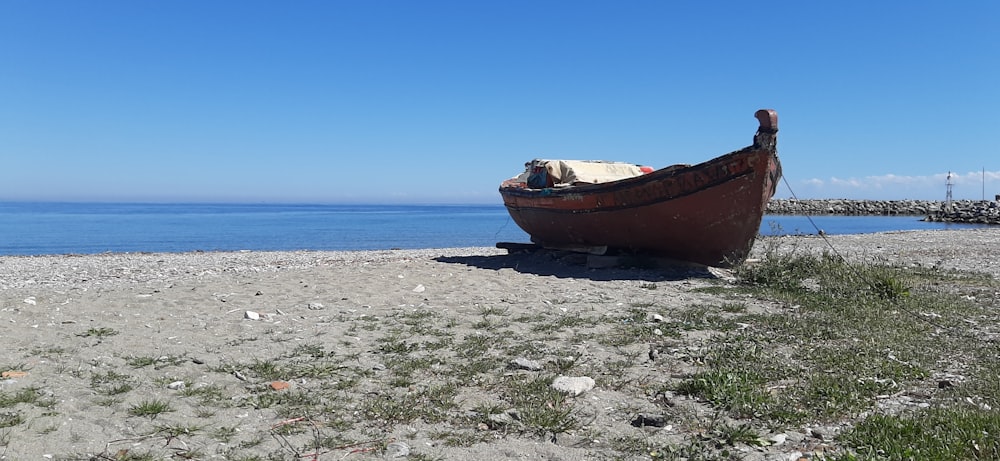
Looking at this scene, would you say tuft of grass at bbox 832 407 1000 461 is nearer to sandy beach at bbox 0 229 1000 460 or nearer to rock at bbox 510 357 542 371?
→ sandy beach at bbox 0 229 1000 460

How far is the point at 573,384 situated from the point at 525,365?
0.63 m

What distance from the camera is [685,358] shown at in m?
5.28

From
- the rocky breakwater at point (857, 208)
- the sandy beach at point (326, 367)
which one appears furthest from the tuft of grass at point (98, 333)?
the rocky breakwater at point (857, 208)

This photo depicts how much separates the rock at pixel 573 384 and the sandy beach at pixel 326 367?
0.02 metres

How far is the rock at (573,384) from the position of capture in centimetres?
450

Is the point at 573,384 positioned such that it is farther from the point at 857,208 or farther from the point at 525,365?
the point at 857,208

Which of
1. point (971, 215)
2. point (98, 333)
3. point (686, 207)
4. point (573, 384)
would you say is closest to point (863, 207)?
point (971, 215)

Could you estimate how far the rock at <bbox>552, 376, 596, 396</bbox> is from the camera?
14.8ft

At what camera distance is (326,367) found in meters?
5.13

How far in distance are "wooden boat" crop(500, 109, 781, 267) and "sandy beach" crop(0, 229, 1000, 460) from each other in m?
1.43


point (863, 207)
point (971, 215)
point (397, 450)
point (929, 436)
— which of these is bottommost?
point (397, 450)

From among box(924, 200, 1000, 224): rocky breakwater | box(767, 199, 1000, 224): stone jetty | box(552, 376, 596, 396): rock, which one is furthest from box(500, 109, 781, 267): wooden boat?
box(767, 199, 1000, 224): stone jetty

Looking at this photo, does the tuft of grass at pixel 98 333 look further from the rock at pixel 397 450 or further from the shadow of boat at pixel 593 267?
the shadow of boat at pixel 593 267

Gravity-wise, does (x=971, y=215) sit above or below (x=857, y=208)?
below
